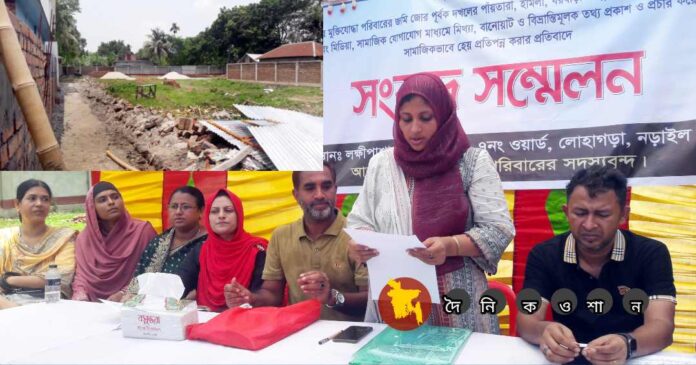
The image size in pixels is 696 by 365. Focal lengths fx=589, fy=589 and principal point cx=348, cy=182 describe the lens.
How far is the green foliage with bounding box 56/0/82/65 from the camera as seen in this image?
3170mm

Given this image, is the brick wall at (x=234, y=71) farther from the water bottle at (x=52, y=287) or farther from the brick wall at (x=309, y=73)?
the water bottle at (x=52, y=287)

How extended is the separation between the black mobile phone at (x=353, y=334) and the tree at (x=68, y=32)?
7.28 ft

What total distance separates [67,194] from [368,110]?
1734mm

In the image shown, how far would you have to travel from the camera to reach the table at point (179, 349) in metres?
2.05

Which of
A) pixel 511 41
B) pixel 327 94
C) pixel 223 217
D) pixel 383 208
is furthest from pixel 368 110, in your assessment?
pixel 223 217

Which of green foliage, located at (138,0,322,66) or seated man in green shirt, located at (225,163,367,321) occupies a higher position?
green foliage, located at (138,0,322,66)

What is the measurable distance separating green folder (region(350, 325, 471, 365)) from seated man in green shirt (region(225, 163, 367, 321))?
12.3 inches

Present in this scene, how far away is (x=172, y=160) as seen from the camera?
3039mm

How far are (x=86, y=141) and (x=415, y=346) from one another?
208cm

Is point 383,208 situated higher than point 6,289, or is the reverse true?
point 383,208

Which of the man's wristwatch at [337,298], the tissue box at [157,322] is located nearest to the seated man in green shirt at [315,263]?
the man's wristwatch at [337,298]

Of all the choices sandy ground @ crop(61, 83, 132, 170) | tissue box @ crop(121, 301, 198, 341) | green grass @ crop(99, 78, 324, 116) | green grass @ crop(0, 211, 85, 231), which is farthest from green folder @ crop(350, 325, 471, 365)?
green grass @ crop(0, 211, 85, 231)

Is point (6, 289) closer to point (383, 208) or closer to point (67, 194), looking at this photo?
point (67, 194)

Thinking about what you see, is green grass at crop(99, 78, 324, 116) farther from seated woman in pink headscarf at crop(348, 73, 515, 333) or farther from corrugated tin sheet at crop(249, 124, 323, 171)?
seated woman in pink headscarf at crop(348, 73, 515, 333)
